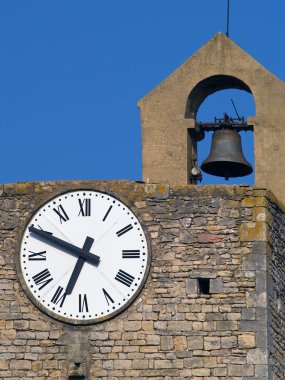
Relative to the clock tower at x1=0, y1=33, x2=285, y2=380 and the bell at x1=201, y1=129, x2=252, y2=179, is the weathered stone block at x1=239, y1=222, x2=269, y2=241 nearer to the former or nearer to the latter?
the clock tower at x1=0, y1=33, x2=285, y2=380

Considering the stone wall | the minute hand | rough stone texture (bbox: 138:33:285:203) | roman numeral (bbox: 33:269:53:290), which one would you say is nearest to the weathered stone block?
the stone wall

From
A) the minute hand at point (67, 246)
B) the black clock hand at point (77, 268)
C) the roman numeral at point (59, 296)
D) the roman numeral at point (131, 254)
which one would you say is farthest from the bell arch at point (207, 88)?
the roman numeral at point (59, 296)

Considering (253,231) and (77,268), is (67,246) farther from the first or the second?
(253,231)

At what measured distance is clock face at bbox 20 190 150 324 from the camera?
131 ft

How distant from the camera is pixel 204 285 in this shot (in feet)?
131

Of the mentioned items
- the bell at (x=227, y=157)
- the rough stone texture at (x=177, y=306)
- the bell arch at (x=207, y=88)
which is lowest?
the rough stone texture at (x=177, y=306)

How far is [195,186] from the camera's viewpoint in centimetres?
4034

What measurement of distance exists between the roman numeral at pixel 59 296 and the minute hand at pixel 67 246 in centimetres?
60

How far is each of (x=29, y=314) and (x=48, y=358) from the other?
30.0 inches

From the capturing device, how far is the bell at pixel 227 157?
42000 millimetres

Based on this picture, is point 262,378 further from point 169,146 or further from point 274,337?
point 169,146

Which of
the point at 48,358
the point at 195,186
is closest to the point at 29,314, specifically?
the point at 48,358

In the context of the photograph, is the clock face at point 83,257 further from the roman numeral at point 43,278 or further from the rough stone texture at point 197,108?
the rough stone texture at point 197,108

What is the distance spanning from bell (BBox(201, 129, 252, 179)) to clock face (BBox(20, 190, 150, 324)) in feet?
7.74
